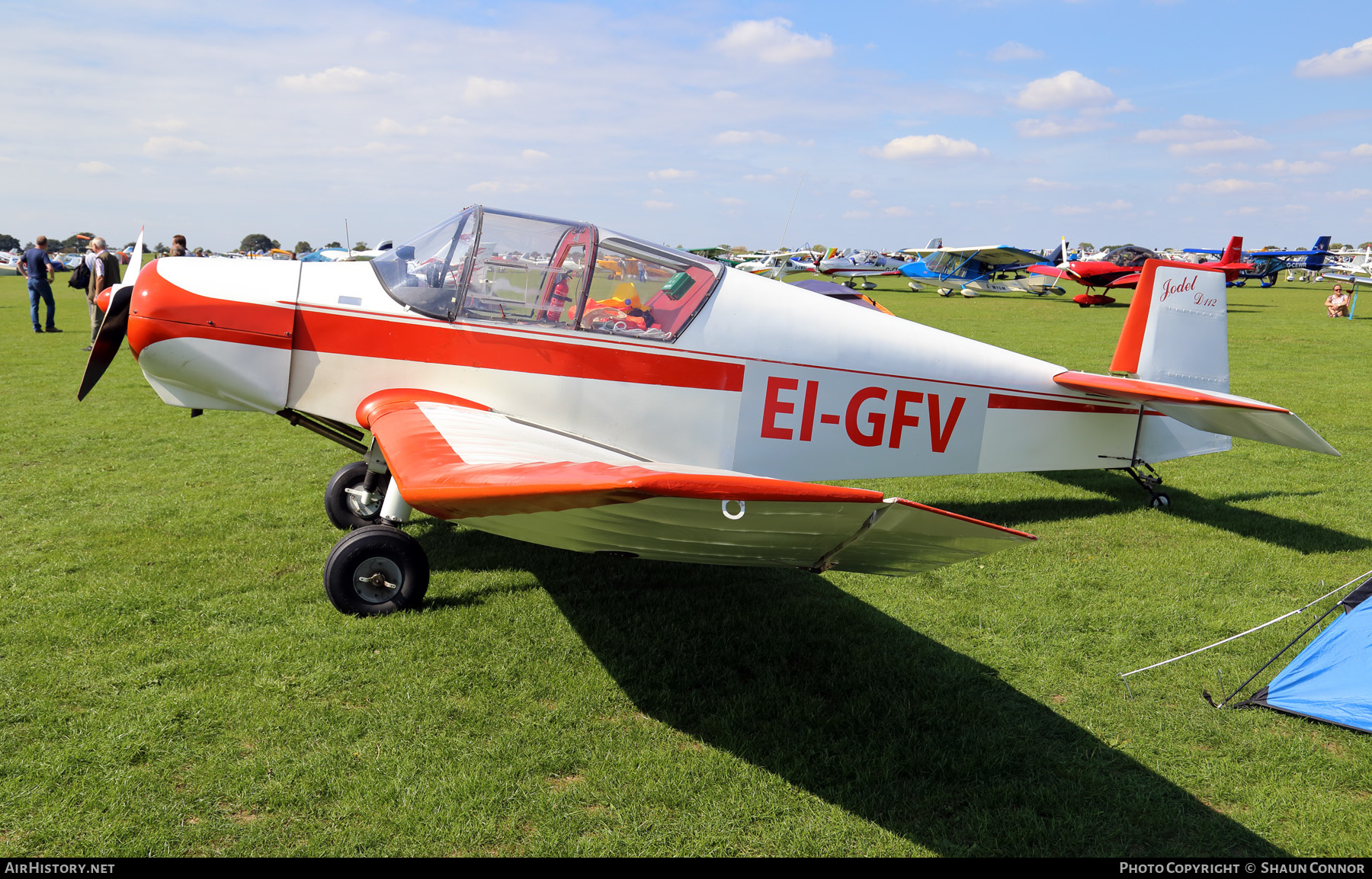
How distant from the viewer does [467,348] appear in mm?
4527

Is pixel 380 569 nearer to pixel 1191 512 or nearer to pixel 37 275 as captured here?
pixel 1191 512

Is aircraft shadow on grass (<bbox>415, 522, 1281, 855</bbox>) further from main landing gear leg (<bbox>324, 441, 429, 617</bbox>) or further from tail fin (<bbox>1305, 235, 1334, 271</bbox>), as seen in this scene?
tail fin (<bbox>1305, 235, 1334, 271</bbox>)

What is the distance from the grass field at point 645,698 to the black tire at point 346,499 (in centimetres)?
14

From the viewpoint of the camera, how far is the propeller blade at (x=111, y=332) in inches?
187

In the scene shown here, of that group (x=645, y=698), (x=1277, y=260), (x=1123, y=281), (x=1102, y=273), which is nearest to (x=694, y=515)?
(x=645, y=698)

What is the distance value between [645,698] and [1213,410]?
13.9 ft

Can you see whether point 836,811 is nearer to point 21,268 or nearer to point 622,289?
point 622,289

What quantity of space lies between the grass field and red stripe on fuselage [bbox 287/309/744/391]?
4.38ft

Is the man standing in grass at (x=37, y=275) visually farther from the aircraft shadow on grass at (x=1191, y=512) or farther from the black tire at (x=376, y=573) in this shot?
the aircraft shadow on grass at (x=1191, y=512)

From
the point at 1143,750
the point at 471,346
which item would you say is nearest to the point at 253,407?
the point at 471,346

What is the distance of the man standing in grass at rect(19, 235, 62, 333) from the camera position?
1599 cm

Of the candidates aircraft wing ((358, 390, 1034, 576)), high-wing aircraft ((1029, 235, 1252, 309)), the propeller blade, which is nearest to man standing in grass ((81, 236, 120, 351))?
the propeller blade

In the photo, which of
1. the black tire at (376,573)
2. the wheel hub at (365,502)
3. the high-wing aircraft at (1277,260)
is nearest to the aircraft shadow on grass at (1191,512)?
the black tire at (376,573)

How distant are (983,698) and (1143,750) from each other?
2.15ft
